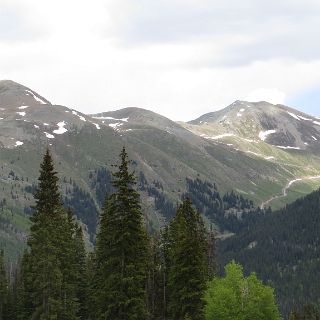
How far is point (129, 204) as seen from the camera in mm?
47406

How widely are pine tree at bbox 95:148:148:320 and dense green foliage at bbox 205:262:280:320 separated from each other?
7853 millimetres

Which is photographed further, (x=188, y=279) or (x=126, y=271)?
(x=188, y=279)

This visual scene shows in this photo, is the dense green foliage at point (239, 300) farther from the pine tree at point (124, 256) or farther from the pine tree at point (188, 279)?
the pine tree at point (124, 256)

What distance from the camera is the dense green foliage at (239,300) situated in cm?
5188

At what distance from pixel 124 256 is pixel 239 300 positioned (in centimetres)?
1263

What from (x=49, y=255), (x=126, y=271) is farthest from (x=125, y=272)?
(x=49, y=255)

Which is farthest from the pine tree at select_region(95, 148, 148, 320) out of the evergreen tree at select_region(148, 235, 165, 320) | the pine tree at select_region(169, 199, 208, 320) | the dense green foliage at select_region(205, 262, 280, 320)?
the evergreen tree at select_region(148, 235, 165, 320)

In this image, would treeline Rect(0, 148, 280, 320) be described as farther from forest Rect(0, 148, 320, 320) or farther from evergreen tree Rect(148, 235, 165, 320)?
evergreen tree Rect(148, 235, 165, 320)

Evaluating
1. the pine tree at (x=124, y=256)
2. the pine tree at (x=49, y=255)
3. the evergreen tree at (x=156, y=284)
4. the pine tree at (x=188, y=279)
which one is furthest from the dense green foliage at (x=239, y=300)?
the evergreen tree at (x=156, y=284)

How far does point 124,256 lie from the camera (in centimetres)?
4694

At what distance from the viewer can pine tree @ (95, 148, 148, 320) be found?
46.4 meters

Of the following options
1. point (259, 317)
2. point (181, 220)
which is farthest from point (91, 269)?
point (259, 317)

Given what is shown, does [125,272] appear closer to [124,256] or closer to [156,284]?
[124,256]

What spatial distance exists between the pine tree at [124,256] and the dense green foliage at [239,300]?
309 inches
